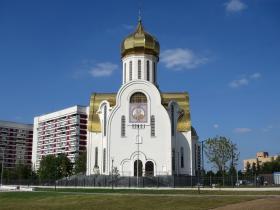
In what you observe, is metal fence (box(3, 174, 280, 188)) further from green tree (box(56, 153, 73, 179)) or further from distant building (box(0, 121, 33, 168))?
distant building (box(0, 121, 33, 168))

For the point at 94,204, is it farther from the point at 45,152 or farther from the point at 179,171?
the point at 45,152

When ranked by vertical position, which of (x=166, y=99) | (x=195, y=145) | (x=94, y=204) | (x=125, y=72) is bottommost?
(x=94, y=204)

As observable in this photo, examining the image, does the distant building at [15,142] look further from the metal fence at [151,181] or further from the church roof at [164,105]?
the metal fence at [151,181]

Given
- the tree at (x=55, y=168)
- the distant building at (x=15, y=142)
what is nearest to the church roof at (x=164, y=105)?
the tree at (x=55, y=168)

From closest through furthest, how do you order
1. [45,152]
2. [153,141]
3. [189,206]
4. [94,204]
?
[189,206] → [94,204] → [153,141] → [45,152]

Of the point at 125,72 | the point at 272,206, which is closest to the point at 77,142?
the point at 125,72

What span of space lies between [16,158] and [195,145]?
9627cm

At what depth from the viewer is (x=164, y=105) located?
63.2 m

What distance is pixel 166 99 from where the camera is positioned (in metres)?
65.2

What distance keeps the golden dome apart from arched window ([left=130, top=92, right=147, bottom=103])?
7.08 metres

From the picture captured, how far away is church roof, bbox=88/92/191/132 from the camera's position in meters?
63.5

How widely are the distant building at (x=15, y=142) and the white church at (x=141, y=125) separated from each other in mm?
86243

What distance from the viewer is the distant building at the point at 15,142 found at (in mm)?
143875

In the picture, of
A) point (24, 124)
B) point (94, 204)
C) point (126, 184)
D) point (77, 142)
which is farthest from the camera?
point (24, 124)
